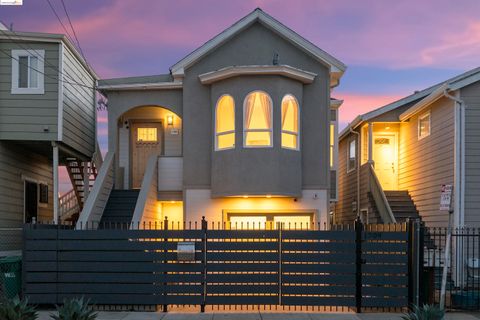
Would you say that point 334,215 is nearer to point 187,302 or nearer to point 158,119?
point 158,119

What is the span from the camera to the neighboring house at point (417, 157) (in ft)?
50.6

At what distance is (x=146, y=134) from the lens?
18.5 m

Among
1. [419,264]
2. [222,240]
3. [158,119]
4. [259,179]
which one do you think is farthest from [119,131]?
[419,264]

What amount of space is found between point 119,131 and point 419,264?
1093 cm

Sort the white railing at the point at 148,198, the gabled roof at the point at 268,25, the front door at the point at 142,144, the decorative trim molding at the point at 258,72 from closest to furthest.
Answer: the white railing at the point at 148,198, the decorative trim molding at the point at 258,72, the gabled roof at the point at 268,25, the front door at the point at 142,144

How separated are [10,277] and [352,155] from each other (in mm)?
15242

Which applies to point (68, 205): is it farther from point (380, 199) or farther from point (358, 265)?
point (358, 265)

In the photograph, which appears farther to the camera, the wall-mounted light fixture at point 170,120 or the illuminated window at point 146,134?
the illuminated window at point 146,134

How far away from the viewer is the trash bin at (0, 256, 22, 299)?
1150 cm

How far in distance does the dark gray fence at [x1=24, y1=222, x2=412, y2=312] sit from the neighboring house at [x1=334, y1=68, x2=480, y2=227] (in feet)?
17.2

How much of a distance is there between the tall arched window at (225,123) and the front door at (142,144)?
3.28m

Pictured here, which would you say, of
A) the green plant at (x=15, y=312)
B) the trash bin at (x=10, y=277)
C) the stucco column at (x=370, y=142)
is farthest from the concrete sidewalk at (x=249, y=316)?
the stucco column at (x=370, y=142)

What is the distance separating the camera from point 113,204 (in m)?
16.2

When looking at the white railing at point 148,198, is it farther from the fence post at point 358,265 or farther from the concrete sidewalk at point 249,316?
the fence post at point 358,265
